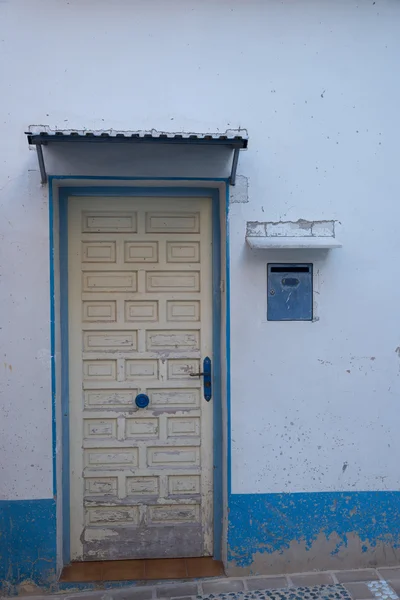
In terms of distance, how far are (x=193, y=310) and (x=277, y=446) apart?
3.44 feet

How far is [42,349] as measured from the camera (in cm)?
367

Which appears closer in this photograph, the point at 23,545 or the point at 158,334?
the point at 23,545

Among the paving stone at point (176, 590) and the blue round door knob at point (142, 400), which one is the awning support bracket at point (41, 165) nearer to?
the blue round door knob at point (142, 400)

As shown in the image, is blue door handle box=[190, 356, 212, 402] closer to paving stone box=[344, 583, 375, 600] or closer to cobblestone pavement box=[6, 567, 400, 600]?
cobblestone pavement box=[6, 567, 400, 600]

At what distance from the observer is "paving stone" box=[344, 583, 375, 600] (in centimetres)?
356

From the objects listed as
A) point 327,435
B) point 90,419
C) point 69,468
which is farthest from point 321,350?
point 69,468

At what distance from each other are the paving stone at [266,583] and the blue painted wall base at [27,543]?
1242 millimetres

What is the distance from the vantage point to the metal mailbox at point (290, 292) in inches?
150

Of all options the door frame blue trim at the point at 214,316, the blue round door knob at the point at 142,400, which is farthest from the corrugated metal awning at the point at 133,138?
the blue round door knob at the point at 142,400

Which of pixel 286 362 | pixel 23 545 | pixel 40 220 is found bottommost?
pixel 23 545

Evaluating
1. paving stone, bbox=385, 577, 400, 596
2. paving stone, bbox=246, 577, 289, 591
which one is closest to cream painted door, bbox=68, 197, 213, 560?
paving stone, bbox=246, 577, 289, 591

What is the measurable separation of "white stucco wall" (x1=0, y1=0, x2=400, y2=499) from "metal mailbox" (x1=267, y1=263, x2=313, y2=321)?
0.24 feet

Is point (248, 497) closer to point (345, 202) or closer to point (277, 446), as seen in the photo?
point (277, 446)

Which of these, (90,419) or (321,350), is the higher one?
(321,350)
